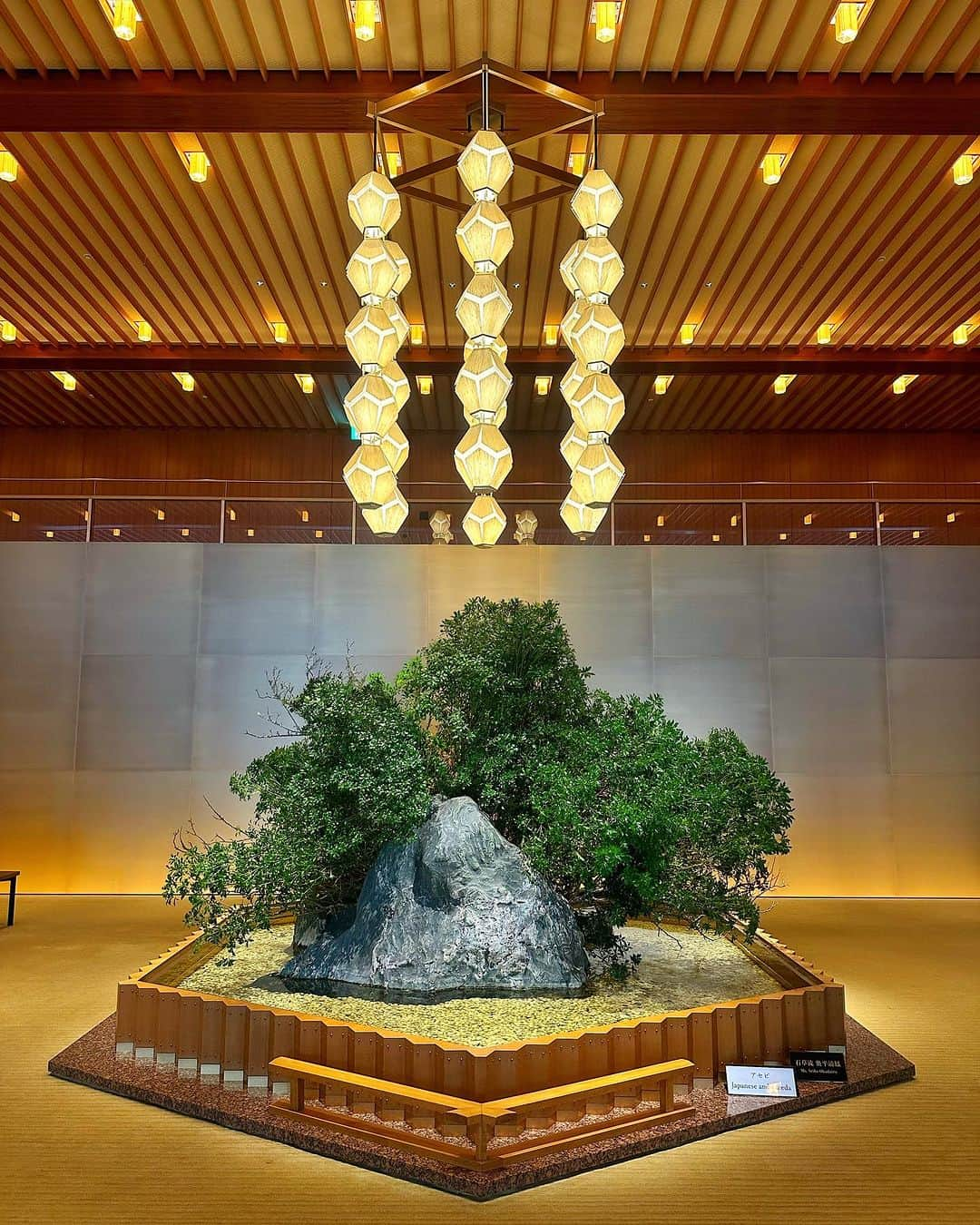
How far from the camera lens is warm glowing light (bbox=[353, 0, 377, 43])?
5840 millimetres

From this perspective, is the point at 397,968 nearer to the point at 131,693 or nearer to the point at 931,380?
the point at 131,693

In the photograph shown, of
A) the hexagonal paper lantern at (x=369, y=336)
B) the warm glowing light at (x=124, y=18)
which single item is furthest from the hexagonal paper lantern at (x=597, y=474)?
the warm glowing light at (x=124, y=18)

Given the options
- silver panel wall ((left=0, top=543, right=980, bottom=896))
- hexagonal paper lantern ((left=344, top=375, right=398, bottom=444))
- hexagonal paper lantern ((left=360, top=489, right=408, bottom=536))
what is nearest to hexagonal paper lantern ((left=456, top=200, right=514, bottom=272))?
hexagonal paper lantern ((left=344, top=375, right=398, bottom=444))

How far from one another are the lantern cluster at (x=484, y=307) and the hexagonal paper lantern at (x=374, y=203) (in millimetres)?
406

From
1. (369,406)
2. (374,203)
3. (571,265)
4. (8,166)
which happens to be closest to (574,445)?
(571,265)

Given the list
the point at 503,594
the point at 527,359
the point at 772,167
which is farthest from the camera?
the point at 527,359

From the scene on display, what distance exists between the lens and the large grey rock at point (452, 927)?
565 cm

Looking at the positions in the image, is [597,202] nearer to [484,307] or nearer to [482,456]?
[484,307]

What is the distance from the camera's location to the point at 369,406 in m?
4.59

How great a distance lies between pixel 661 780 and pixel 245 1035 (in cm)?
286

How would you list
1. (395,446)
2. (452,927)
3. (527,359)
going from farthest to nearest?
(527,359)
(452,927)
(395,446)

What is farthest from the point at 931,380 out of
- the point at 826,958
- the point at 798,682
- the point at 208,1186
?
the point at 208,1186

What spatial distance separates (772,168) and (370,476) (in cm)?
520

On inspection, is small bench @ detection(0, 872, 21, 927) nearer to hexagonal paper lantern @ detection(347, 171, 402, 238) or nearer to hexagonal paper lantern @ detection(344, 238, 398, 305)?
hexagonal paper lantern @ detection(344, 238, 398, 305)
